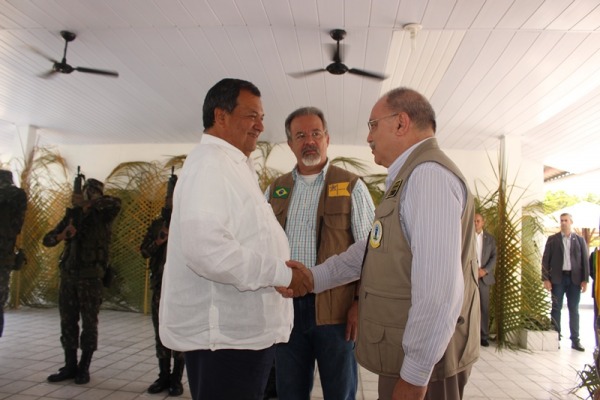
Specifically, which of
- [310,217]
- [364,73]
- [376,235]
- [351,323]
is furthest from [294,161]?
[376,235]

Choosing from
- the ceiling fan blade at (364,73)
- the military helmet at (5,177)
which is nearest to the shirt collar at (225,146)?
the military helmet at (5,177)

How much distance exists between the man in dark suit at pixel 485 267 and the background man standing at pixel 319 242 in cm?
389

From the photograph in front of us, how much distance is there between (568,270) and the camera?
19.4 feet

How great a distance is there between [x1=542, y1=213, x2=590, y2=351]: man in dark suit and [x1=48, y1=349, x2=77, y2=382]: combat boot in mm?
5707

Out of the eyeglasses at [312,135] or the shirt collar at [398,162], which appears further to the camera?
the eyeglasses at [312,135]

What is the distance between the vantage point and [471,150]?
8188mm

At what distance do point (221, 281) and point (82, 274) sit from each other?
2735mm

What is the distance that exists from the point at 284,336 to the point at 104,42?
14.1 feet

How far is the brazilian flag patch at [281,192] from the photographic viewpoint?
2.34 m

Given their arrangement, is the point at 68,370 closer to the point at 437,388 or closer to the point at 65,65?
the point at 65,65

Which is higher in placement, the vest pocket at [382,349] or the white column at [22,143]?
the white column at [22,143]

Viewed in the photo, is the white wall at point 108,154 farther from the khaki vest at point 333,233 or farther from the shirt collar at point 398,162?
the shirt collar at point 398,162

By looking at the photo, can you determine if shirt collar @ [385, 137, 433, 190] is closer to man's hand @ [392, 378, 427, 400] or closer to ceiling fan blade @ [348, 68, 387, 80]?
man's hand @ [392, 378, 427, 400]

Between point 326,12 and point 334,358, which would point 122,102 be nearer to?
point 326,12
